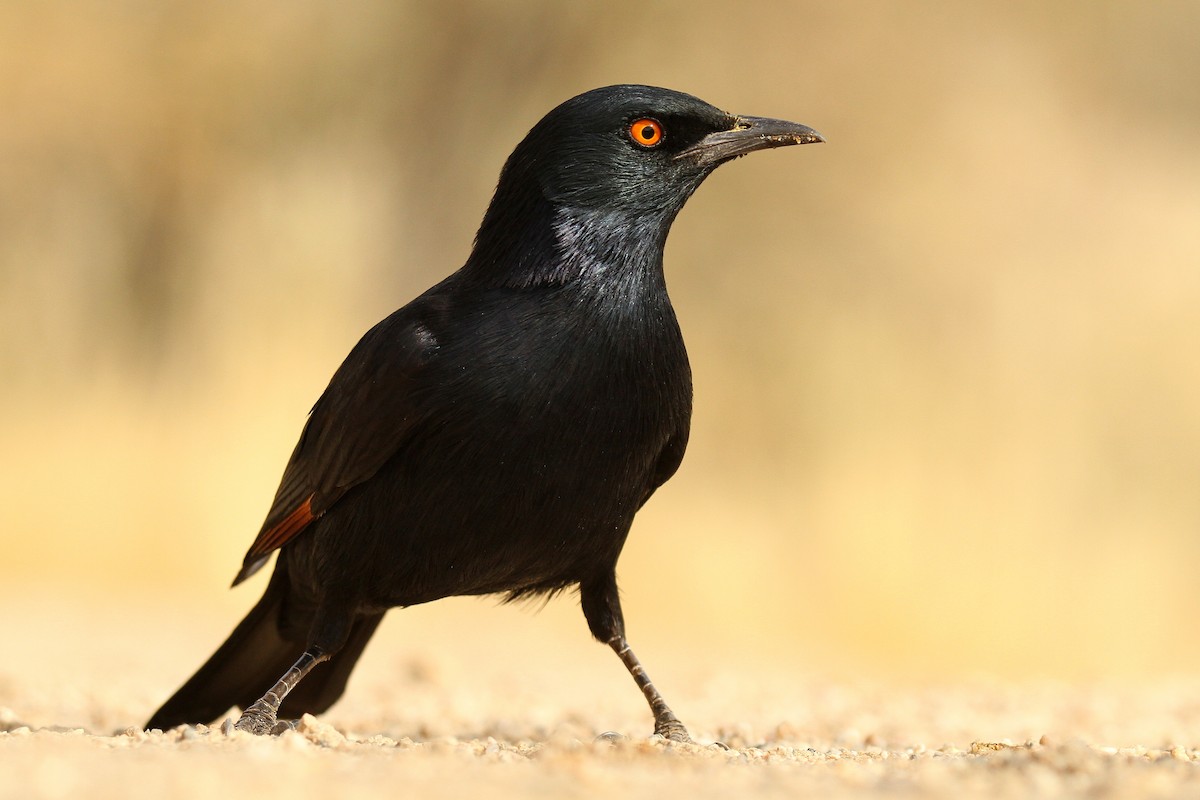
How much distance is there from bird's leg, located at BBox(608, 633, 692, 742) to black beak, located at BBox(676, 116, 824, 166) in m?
1.78

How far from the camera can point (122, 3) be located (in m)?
15.0

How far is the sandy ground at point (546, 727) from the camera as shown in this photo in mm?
2928

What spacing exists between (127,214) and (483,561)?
11668 mm

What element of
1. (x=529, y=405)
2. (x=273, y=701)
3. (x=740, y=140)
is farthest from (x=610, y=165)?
(x=273, y=701)

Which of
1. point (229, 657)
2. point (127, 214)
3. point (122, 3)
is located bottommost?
point (229, 657)

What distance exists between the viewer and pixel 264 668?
5398 millimetres

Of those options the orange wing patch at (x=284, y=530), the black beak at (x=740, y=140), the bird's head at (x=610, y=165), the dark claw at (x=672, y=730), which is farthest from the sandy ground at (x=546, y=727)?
the black beak at (x=740, y=140)

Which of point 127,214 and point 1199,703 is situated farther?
point 127,214

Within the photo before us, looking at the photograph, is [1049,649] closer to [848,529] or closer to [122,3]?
[848,529]

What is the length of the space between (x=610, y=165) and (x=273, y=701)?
218 cm

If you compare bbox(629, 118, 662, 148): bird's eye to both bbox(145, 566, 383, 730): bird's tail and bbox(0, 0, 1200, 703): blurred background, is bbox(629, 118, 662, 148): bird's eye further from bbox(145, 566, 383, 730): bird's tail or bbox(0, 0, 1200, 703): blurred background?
bbox(0, 0, 1200, 703): blurred background

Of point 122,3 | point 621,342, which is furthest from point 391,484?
point 122,3

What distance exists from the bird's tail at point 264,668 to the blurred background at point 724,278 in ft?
23.6

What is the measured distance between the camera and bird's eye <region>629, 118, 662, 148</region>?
479cm
